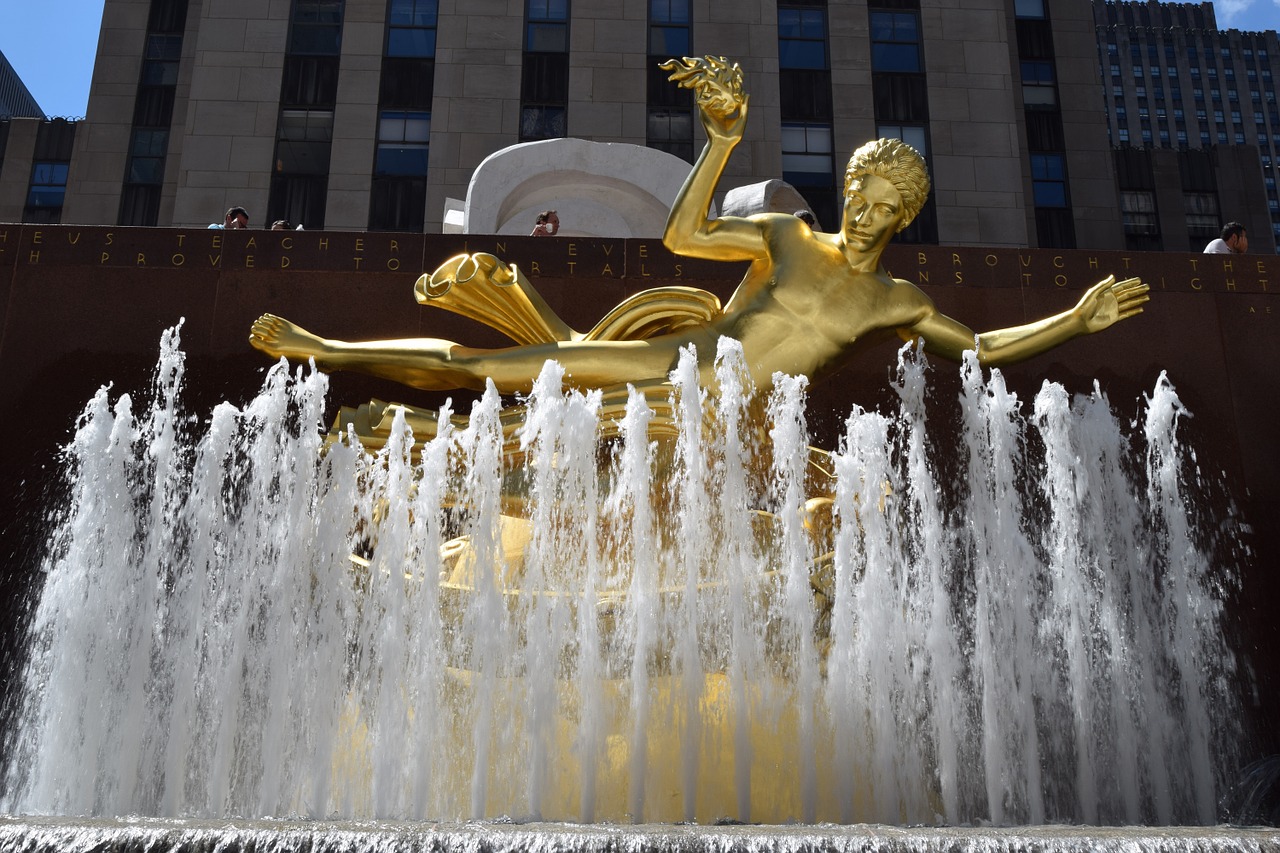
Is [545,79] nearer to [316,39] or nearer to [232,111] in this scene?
[316,39]

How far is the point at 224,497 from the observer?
9062mm

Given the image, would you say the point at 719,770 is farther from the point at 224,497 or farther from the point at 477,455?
the point at 224,497

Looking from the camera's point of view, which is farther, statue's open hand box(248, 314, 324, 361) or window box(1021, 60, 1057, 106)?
window box(1021, 60, 1057, 106)

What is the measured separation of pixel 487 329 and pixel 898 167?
10.6 ft

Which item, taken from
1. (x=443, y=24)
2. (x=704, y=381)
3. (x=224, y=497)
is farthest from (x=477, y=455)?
(x=443, y=24)

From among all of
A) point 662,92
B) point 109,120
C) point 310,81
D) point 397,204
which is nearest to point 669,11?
point 662,92

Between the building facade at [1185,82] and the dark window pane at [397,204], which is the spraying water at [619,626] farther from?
the building facade at [1185,82]

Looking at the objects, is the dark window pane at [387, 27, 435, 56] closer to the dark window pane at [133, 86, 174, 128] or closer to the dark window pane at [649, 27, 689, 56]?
the dark window pane at [649, 27, 689, 56]

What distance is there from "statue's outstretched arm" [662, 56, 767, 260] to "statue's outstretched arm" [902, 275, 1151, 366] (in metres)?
1.24

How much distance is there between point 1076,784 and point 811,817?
7.96 ft

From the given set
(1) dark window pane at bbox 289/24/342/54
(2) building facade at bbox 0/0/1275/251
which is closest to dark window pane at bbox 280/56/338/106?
(2) building facade at bbox 0/0/1275/251

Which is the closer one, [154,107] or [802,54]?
[802,54]

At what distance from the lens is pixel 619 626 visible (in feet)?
23.6

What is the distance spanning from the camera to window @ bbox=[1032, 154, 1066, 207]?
30.1 m
